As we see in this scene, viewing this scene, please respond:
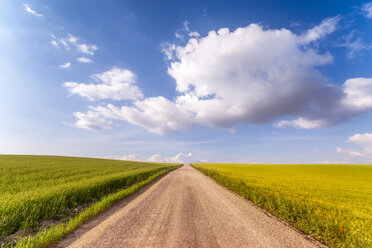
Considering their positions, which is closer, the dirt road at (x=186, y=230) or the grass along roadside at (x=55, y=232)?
the grass along roadside at (x=55, y=232)

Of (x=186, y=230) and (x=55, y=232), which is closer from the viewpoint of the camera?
(x=55, y=232)

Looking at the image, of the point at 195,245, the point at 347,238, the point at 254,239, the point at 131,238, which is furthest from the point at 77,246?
the point at 347,238

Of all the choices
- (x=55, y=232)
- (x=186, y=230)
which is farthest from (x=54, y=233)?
(x=186, y=230)

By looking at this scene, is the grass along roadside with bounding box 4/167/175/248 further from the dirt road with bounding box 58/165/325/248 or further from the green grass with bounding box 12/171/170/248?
the dirt road with bounding box 58/165/325/248

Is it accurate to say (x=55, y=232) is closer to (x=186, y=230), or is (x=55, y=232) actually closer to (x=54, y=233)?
(x=54, y=233)

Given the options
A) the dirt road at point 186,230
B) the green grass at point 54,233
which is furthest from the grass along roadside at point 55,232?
the dirt road at point 186,230

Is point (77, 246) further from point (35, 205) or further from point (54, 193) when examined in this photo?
point (54, 193)

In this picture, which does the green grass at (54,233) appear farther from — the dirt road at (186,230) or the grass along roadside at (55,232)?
the dirt road at (186,230)

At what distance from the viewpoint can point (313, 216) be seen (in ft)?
17.2

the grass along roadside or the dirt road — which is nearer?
the grass along roadside

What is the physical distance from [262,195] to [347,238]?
4249 millimetres

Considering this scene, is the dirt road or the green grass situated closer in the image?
the green grass

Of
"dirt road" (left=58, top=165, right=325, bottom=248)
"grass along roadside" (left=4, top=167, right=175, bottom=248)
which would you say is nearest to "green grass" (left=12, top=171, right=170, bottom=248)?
"grass along roadside" (left=4, top=167, right=175, bottom=248)

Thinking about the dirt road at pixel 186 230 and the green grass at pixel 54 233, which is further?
the dirt road at pixel 186 230
